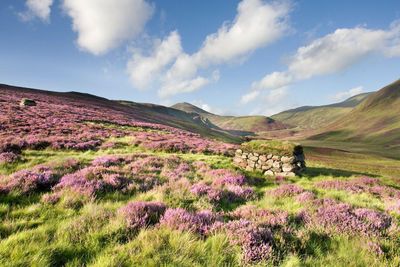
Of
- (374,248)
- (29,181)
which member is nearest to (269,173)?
(374,248)

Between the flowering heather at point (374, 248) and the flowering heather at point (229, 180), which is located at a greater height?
the flowering heather at point (229, 180)

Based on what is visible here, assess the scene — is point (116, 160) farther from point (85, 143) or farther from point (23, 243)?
point (23, 243)

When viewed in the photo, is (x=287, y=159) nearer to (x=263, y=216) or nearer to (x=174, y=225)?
(x=263, y=216)

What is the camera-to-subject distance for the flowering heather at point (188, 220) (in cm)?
586

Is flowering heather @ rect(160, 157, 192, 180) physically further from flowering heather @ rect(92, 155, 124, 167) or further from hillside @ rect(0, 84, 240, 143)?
hillside @ rect(0, 84, 240, 143)

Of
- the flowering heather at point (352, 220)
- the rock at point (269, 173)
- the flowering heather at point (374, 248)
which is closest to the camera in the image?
the flowering heather at point (374, 248)

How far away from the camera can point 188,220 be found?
20.4 ft

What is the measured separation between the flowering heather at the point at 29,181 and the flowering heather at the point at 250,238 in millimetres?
6303

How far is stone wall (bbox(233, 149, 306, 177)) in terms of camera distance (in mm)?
15656

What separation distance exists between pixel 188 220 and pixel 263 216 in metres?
2.17

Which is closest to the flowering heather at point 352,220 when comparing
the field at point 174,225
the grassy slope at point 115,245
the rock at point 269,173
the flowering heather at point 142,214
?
the field at point 174,225

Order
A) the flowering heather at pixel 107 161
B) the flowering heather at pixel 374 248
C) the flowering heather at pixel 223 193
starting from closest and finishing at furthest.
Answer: the flowering heather at pixel 374 248, the flowering heather at pixel 223 193, the flowering heather at pixel 107 161

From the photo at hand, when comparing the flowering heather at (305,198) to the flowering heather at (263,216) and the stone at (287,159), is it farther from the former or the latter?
the stone at (287,159)

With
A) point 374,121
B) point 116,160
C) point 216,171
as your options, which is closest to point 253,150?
point 216,171
